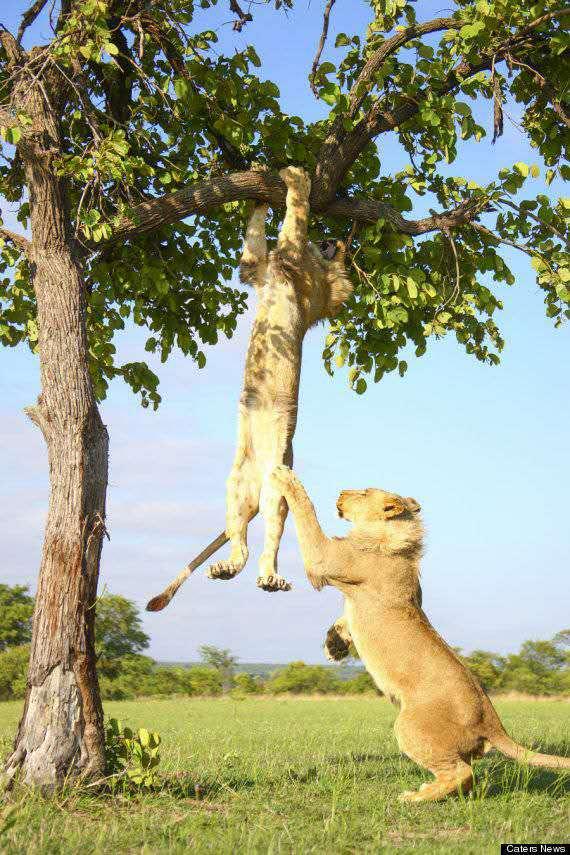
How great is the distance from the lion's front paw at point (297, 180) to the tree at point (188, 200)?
147 millimetres

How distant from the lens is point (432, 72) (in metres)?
9.77

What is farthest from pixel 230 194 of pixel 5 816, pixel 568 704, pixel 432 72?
pixel 568 704

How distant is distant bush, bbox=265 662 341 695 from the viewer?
32.0 meters

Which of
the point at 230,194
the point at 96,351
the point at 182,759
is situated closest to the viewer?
the point at 230,194

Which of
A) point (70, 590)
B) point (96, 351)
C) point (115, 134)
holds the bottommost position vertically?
point (70, 590)

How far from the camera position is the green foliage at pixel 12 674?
1348 inches

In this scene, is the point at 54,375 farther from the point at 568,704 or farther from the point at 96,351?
the point at 568,704

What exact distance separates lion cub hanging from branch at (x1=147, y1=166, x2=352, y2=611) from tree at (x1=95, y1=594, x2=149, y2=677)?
26940 millimetres

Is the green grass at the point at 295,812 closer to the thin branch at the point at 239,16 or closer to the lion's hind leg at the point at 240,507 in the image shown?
the lion's hind leg at the point at 240,507

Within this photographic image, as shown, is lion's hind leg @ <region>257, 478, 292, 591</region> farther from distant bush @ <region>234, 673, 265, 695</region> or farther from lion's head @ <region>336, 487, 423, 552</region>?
distant bush @ <region>234, 673, 265, 695</region>

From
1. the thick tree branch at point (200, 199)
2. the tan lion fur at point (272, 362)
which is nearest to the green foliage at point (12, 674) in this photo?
the thick tree branch at point (200, 199)

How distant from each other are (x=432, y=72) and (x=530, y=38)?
1346 millimetres

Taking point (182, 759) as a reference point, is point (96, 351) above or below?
above

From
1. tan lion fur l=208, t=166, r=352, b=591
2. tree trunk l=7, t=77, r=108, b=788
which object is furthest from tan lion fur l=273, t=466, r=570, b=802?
tree trunk l=7, t=77, r=108, b=788
